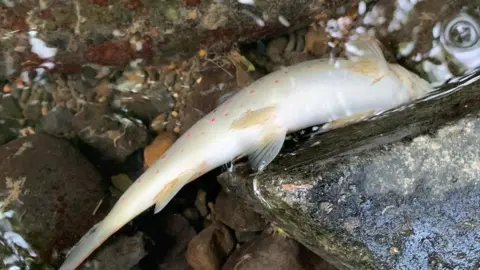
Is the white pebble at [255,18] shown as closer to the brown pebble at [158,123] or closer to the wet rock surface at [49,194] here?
the brown pebble at [158,123]

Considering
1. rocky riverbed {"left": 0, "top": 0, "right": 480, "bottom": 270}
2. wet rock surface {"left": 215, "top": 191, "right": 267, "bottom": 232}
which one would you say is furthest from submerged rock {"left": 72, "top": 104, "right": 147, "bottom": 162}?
wet rock surface {"left": 215, "top": 191, "right": 267, "bottom": 232}

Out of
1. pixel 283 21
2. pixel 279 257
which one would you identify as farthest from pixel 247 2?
pixel 279 257

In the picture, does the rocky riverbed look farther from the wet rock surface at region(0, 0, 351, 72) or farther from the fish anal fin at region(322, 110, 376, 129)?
the fish anal fin at region(322, 110, 376, 129)

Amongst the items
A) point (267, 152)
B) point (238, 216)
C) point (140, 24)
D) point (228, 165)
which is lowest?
point (238, 216)

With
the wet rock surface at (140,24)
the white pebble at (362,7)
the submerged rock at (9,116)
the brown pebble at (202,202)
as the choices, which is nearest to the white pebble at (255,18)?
the wet rock surface at (140,24)

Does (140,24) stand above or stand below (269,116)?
above

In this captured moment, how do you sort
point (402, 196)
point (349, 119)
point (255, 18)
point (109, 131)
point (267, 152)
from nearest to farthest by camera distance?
1. point (402, 196)
2. point (267, 152)
3. point (349, 119)
4. point (255, 18)
5. point (109, 131)

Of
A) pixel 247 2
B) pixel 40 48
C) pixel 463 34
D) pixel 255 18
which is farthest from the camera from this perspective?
pixel 40 48

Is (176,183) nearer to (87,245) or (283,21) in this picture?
(87,245)
